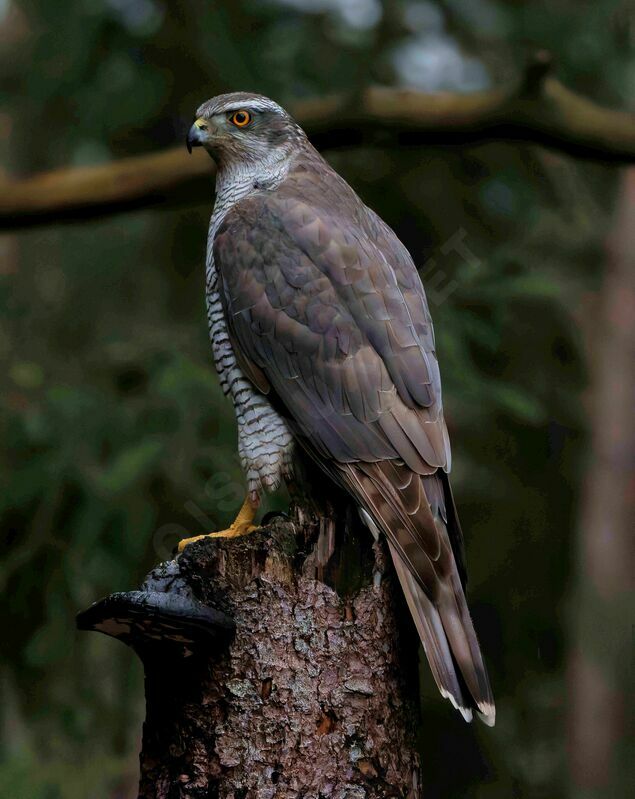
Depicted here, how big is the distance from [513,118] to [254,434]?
212 centimetres

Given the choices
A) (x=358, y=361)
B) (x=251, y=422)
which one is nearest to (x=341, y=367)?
(x=358, y=361)

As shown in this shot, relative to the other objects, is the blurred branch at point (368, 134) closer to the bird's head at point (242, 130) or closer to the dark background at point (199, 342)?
the dark background at point (199, 342)

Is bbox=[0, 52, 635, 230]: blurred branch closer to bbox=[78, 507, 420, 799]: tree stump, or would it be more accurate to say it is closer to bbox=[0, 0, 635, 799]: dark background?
bbox=[0, 0, 635, 799]: dark background

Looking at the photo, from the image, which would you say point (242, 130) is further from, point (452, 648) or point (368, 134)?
point (452, 648)

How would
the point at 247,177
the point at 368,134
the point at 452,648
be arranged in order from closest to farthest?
the point at 452,648
the point at 247,177
the point at 368,134

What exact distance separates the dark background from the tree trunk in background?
14 centimetres

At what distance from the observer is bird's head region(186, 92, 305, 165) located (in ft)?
11.5

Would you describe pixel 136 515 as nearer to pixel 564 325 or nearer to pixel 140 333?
pixel 140 333

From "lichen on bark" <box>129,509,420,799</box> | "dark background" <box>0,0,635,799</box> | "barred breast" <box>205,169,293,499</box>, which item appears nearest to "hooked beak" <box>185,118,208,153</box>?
"barred breast" <box>205,169,293,499</box>

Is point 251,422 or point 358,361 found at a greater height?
point 358,361

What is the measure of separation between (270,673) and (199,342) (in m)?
2.56

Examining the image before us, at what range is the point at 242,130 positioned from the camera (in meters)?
3.54

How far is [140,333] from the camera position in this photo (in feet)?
15.9

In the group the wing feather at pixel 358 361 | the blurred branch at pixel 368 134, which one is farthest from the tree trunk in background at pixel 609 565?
the wing feather at pixel 358 361
